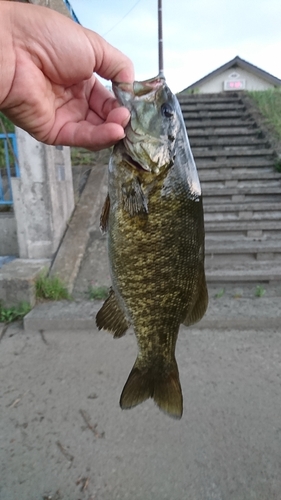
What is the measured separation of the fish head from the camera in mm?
1463

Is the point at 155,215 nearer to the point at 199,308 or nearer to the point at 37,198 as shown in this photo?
the point at 199,308

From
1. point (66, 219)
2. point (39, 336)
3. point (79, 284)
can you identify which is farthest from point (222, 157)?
point (39, 336)

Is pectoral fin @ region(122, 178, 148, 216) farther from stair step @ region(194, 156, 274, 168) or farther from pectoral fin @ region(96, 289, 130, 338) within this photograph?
stair step @ region(194, 156, 274, 168)

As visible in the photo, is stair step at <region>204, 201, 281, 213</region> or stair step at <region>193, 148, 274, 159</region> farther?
stair step at <region>193, 148, 274, 159</region>

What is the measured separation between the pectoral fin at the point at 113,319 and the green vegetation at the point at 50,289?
2734 millimetres

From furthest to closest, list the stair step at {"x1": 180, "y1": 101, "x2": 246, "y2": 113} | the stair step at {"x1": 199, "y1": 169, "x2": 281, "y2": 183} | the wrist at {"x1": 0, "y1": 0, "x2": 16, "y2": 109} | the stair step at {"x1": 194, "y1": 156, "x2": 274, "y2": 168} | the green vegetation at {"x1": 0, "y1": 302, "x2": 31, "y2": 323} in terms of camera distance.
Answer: the stair step at {"x1": 180, "y1": 101, "x2": 246, "y2": 113} → the stair step at {"x1": 194, "y1": 156, "x2": 274, "y2": 168} → the stair step at {"x1": 199, "y1": 169, "x2": 281, "y2": 183} → the green vegetation at {"x1": 0, "y1": 302, "x2": 31, "y2": 323} → the wrist at {"x1": 0, "y1": 0, "x2": 16, "y2": 109}

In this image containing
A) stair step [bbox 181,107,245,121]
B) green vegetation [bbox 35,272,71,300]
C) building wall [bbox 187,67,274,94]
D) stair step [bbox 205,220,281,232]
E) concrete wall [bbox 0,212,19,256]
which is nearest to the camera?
green vegetation [bbox 35,272,71,300]

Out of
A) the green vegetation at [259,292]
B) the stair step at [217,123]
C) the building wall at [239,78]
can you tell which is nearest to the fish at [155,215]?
the green vegetation at [259,292]

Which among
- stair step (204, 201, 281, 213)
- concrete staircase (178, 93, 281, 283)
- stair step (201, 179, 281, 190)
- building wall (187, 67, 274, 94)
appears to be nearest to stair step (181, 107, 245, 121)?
concrete staircase (178, 93, 281, 283)

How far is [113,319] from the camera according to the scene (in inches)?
66.8

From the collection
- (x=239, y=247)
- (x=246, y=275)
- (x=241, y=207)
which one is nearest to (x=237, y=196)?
(x=241, y=207)

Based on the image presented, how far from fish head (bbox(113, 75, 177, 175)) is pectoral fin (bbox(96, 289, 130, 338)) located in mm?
609

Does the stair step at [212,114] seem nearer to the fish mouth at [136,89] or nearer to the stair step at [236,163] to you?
the stair step at [236,163]

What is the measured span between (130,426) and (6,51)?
2395 mm
